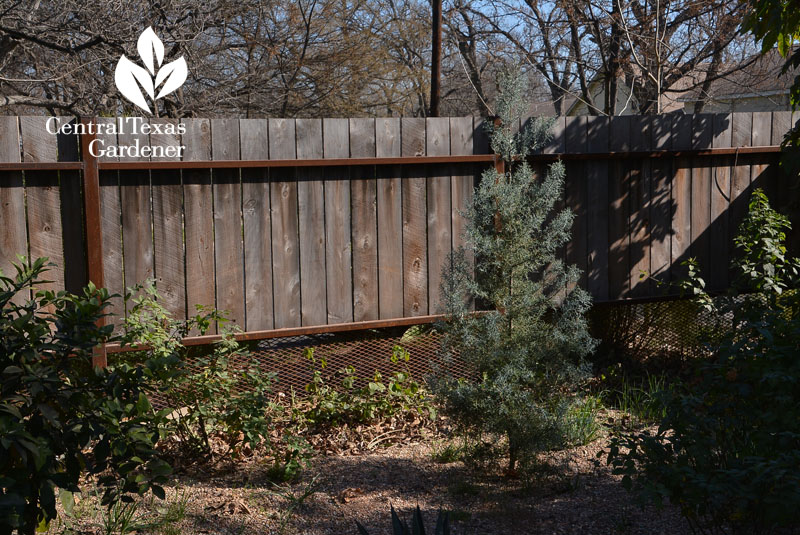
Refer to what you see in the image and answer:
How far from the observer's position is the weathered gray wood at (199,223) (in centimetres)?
473

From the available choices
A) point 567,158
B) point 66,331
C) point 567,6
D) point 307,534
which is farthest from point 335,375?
point 567,6

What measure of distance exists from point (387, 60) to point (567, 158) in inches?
377

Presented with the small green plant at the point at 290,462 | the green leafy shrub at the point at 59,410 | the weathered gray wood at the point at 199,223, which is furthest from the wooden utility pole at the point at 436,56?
the green leafy shrub at the point at 59,410

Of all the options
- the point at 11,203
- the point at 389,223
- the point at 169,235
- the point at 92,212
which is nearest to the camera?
the point at 11,203

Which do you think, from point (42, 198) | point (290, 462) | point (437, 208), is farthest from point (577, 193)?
point (42, 198)

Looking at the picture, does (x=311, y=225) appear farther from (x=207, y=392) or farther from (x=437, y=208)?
(x=207, y=392)

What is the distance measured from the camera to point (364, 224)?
17.1ft

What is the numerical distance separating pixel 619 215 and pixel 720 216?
1063 millimetres

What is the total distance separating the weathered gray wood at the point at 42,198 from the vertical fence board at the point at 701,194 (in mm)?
4903

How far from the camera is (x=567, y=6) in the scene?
411 inches

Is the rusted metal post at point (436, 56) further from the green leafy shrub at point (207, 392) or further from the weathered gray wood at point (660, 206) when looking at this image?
the green leafy shrub at point (207, 392)

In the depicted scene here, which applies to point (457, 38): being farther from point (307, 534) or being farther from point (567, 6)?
point (307, 534)

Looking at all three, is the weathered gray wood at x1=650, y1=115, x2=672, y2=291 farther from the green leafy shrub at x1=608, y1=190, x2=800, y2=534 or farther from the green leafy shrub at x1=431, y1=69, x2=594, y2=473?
the green leafy shrub at x1=608, y1=190, x2=800, y2=534

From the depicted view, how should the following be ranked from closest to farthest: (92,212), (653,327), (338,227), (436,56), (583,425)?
(92,212), (583,425), (338,227), (653,327), (436,56)
